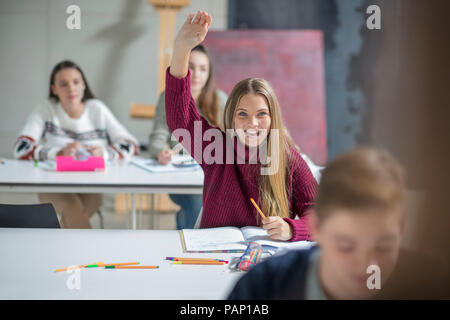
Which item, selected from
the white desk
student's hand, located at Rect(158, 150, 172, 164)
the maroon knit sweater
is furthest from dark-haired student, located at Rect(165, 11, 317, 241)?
student's hand, located at Rect(158, 150, 172, 164)

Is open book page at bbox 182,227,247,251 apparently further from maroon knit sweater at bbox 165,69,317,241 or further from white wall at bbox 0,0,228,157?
white wall at bbox 0,0,228,157

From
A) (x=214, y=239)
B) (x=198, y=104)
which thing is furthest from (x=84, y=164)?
(x=214, y=239)

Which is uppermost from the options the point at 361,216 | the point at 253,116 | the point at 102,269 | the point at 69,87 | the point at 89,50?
the point at 89,50

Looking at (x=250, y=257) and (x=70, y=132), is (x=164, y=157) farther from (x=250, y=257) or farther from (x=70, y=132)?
(x=250, y=257)

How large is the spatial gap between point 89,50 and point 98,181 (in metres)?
2.33

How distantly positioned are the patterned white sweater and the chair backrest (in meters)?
1.04

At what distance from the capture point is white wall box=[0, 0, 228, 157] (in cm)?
404

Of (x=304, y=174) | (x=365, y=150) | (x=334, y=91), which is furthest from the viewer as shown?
(x=334, y=91)

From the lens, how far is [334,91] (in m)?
4.01

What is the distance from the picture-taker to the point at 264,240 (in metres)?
1.34

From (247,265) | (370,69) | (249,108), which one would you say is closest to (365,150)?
(247,265)

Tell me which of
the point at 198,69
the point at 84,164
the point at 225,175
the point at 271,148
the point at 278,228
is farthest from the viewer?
the point at 198,69
